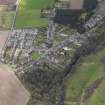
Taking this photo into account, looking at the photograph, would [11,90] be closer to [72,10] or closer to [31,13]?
[72,10]

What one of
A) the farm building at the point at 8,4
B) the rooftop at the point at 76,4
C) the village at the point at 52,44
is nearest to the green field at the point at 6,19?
the village at the point at 52,44

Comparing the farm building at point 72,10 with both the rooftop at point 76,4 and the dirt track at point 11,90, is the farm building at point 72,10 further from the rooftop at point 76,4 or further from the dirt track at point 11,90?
the dirt track at point 11,90

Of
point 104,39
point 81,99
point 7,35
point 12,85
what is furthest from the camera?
point 7,35

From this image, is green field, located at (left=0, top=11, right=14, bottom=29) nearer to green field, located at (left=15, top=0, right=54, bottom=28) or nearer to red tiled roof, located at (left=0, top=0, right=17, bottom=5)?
green field, located at (left=15, top=0, right=54, bottom=28)

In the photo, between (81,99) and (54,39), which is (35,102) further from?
(54,39)

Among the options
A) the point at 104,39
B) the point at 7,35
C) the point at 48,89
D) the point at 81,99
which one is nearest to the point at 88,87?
the point at 81,99

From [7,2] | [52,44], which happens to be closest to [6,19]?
[7,2]
